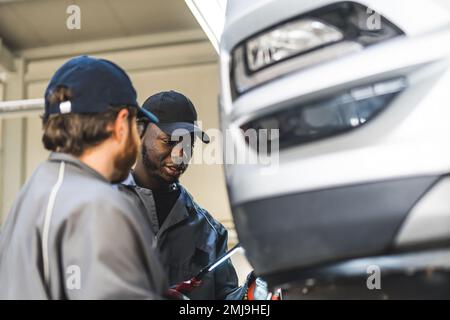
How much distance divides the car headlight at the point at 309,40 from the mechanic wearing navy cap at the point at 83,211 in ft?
0.74

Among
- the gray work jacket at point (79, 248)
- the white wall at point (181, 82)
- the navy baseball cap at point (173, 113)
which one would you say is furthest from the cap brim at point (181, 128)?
the gray work jacket at point (79, 248)

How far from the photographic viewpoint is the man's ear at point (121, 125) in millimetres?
1009

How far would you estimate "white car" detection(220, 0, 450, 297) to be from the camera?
839mm

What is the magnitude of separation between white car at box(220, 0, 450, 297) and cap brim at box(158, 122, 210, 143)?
1.90ft

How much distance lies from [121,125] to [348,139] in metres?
0.39

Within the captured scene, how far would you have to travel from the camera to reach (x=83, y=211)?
0.89 m

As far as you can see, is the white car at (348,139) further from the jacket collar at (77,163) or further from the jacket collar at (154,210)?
the jacket collar at (154,210)

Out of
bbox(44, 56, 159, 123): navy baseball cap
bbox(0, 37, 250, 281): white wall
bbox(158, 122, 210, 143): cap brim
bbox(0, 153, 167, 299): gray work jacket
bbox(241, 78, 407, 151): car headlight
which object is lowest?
bbox(0, 153, 167, 299): gray work jacket

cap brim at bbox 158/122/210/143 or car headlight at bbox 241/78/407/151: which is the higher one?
cap brim at bbox 158/122/210/143

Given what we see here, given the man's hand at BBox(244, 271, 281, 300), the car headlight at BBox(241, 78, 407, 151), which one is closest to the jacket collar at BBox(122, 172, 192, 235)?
the man's hand at BBox(244, 271, 281, 300)

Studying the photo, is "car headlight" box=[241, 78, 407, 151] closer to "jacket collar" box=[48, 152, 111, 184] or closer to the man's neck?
"jacket collar" box=[48, 152, 111, 184]

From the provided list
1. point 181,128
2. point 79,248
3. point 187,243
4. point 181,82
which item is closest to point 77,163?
point 79,248

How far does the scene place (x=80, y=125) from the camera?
987 millimetres

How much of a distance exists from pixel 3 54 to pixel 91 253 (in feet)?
12.5
